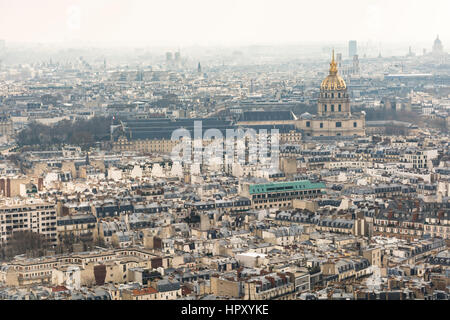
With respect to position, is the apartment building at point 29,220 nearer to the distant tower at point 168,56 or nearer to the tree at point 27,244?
the tree at point 27,244

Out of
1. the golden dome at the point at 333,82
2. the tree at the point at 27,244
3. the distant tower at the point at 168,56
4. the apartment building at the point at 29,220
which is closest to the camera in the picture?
the tree at the point at 27,244

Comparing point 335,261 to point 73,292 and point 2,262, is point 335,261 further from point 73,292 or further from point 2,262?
point 2,262

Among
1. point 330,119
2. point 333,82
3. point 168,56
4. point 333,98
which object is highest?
point 168,56

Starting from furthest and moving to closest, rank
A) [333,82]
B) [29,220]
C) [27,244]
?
[333,82]
[29,220]
[27,244]

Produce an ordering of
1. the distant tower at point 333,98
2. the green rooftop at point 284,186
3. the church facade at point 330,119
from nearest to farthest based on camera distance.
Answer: the green rooftop at point 284,186 → the church facade at point 330,119 → the distant tower at point 333,98

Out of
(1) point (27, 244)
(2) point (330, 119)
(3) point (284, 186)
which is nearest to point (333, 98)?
(2) point (330, 119)

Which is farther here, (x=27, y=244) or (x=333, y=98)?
(x=333, y=98)

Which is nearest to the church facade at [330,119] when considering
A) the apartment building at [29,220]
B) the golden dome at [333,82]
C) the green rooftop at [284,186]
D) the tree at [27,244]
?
the golden dome at [333,82]

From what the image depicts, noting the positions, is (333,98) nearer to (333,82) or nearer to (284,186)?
(333,82)

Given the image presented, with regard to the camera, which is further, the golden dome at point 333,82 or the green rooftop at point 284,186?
the golden dome at point 333,82
